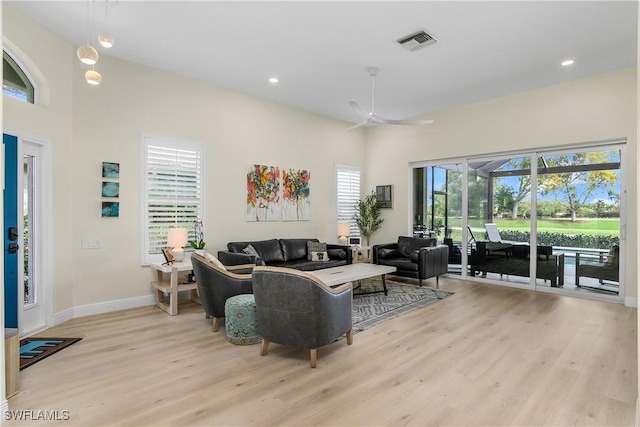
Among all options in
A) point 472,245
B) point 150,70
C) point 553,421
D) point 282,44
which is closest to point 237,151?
point 150,70

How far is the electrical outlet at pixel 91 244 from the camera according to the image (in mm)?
4617

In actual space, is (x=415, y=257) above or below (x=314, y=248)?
below

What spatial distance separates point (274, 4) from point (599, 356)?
488 cm

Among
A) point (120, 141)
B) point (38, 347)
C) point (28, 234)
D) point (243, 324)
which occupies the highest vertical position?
point (120, 141)

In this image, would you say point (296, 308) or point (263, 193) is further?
point (263, 193)

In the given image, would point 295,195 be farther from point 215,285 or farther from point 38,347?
point 38,347

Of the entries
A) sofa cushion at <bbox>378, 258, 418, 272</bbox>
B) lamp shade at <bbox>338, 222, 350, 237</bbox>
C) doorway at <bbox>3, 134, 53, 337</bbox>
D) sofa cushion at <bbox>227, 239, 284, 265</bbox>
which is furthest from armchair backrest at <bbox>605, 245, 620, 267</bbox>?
doorway at <bbox>3, 134, 53, 337</bbox>

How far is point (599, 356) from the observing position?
338cm

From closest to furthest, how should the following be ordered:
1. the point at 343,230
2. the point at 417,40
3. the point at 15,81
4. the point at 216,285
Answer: the point at 15,81
the point at 216,285
the point at 417,40
the point at 343,230

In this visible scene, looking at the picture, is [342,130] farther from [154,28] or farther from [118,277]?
[118,277]

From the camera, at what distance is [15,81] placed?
387cm

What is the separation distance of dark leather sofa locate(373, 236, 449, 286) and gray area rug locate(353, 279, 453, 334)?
0.31 meters

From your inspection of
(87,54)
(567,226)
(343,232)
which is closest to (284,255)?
(343,232)

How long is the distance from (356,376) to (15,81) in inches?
192
